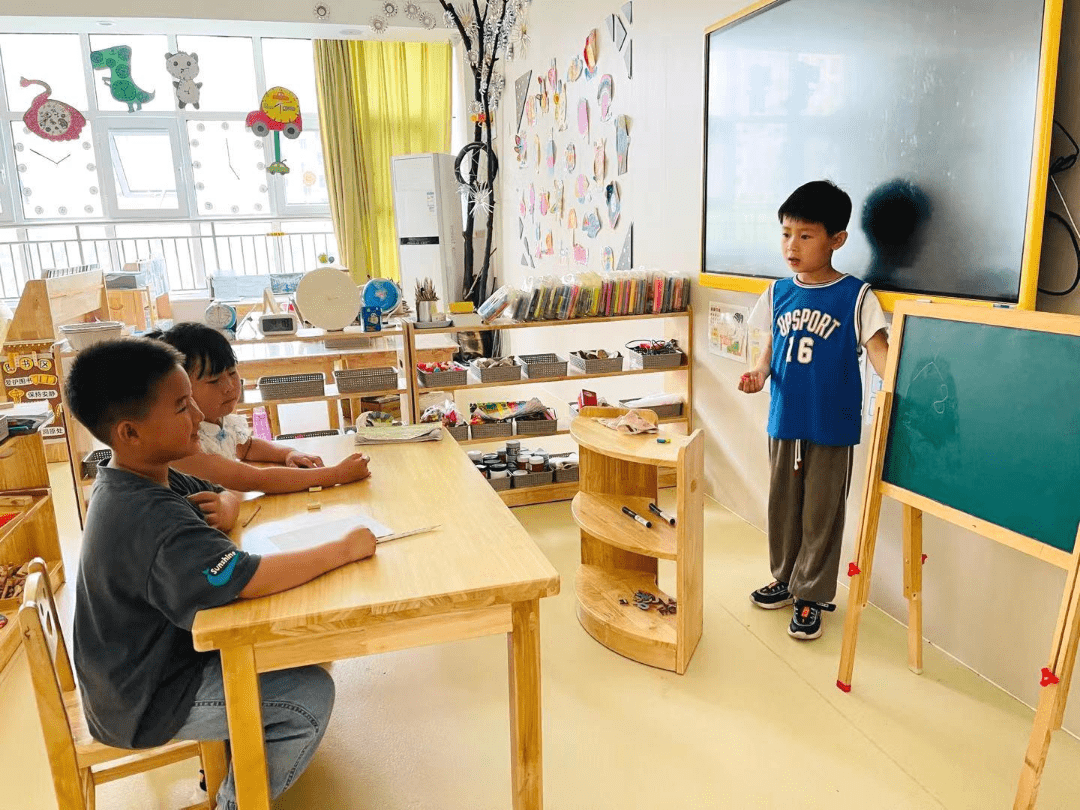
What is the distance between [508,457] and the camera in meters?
3.70

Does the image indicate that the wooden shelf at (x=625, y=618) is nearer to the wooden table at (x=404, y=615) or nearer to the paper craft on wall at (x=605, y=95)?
the wooden table at (x=404, y=615)

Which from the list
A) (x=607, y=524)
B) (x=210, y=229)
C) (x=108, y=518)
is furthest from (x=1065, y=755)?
(x=210, y=229)

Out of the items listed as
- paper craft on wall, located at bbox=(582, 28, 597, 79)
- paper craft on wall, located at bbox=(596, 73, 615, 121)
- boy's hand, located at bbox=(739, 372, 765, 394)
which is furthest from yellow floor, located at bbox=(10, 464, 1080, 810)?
A: paper craft on wall, located at bbox=(582, 28, 597, 79)

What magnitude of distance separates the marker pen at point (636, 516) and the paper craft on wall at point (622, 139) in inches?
95.5

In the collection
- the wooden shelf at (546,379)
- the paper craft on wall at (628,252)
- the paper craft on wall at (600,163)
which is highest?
the paper craft on wall at (600,163)

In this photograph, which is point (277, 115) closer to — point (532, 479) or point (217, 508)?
point (532, 479)

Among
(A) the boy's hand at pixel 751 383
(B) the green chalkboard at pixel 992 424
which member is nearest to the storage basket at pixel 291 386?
(A) the boy's hand at pixel 751 383

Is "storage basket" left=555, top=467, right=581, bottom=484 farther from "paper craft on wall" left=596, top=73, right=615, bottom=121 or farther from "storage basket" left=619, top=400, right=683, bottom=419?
"paper craft on wall" left=596, top=73, right=615, bottom=121

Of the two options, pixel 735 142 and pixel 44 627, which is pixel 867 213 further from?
pixel 44 627

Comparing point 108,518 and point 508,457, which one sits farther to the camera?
point 508,457

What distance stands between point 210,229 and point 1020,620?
816 cm

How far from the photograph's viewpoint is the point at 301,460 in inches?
77.4

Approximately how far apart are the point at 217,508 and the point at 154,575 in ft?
1.05

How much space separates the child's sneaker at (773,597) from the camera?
8.51 ft
